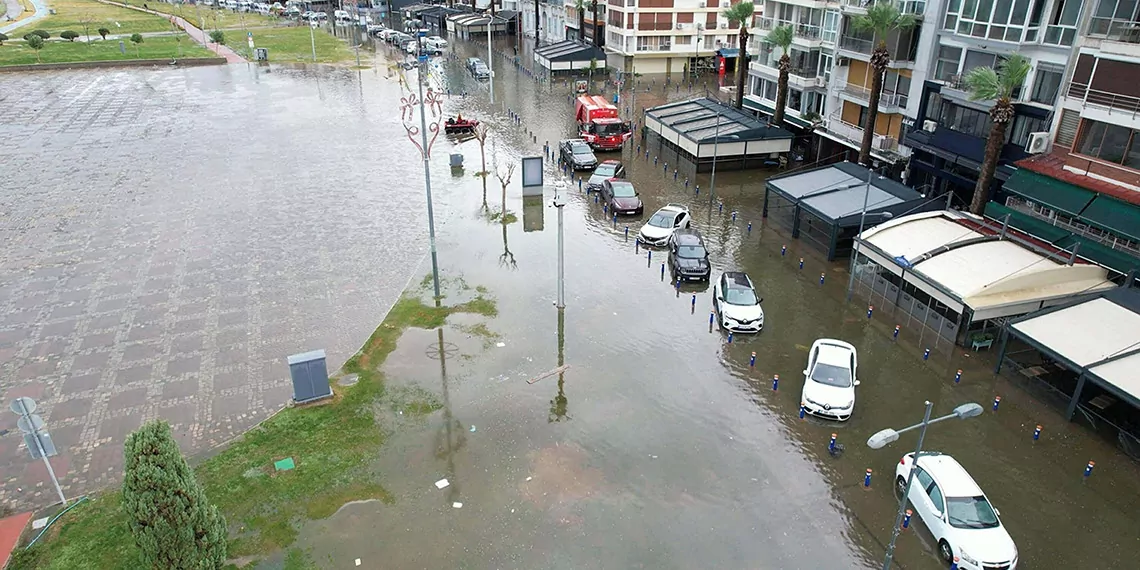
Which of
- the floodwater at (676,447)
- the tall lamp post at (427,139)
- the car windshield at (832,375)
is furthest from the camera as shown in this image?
the tall lamp post at (427,139)

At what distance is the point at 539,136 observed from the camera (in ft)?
174

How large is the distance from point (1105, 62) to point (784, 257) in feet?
45.4

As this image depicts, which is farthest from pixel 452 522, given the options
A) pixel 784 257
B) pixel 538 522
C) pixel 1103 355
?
pixel 784 257

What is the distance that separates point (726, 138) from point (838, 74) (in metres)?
7.43

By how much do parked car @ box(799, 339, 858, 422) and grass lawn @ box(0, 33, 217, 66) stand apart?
89043 millimetres

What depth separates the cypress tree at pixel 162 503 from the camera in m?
13.1

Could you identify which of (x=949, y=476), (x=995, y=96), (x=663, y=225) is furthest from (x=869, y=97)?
(x=949, y=476)

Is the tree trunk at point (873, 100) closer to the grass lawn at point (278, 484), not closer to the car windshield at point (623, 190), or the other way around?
the car windshield at point (623, 190)

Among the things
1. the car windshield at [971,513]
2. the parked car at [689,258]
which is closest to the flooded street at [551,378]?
the parked car at [689,258]

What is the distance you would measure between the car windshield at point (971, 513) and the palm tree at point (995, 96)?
58.7 feet

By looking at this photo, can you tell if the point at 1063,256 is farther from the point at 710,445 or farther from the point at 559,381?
the point at 559,381

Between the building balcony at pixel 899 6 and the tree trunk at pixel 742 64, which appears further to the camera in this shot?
the tree trunk at pixel 742 64

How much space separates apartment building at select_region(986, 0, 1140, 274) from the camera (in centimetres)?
2512

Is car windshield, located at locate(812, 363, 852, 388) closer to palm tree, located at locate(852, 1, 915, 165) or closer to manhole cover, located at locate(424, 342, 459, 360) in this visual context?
manhole cover, located at locate(424, 342, 459, 360)
